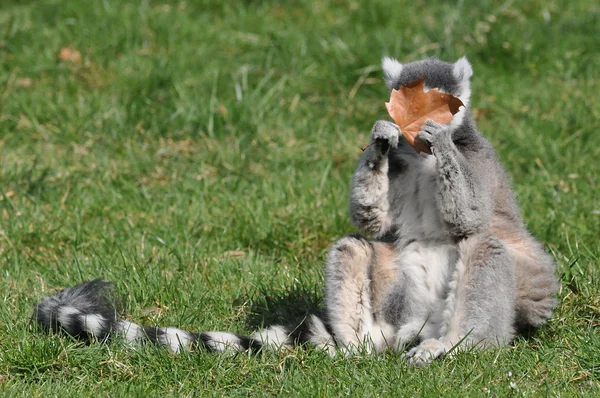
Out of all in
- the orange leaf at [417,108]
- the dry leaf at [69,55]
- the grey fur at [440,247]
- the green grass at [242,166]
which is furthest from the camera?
the dry leaf at [69,55]

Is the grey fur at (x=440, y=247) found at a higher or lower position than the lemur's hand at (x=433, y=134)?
lower

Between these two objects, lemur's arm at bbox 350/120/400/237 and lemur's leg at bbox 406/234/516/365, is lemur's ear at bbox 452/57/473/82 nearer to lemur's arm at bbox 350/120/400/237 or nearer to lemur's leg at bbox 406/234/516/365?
lemur's arm at bbox 350/120/400/237

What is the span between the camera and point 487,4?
789cm

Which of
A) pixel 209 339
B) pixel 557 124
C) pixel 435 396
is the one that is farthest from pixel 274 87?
pixel 435 396

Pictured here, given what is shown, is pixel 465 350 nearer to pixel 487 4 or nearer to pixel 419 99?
pixel 419 99

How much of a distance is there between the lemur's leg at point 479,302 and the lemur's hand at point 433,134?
491 millimetres

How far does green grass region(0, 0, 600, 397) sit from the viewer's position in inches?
144

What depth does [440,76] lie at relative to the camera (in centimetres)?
409

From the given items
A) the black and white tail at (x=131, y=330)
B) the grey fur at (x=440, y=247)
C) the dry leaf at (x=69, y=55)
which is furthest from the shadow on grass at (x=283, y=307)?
the dry leaf at (x=69, y=55)

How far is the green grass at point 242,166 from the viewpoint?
3.66 meters

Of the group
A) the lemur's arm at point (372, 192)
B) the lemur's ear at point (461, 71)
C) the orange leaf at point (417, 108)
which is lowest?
the lemur's arm at point (372, 192)

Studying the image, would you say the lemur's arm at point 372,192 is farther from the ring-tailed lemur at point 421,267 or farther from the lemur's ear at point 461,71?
the lemur's ear at point 461,71

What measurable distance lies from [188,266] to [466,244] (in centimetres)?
176

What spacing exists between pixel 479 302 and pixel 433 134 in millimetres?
777
